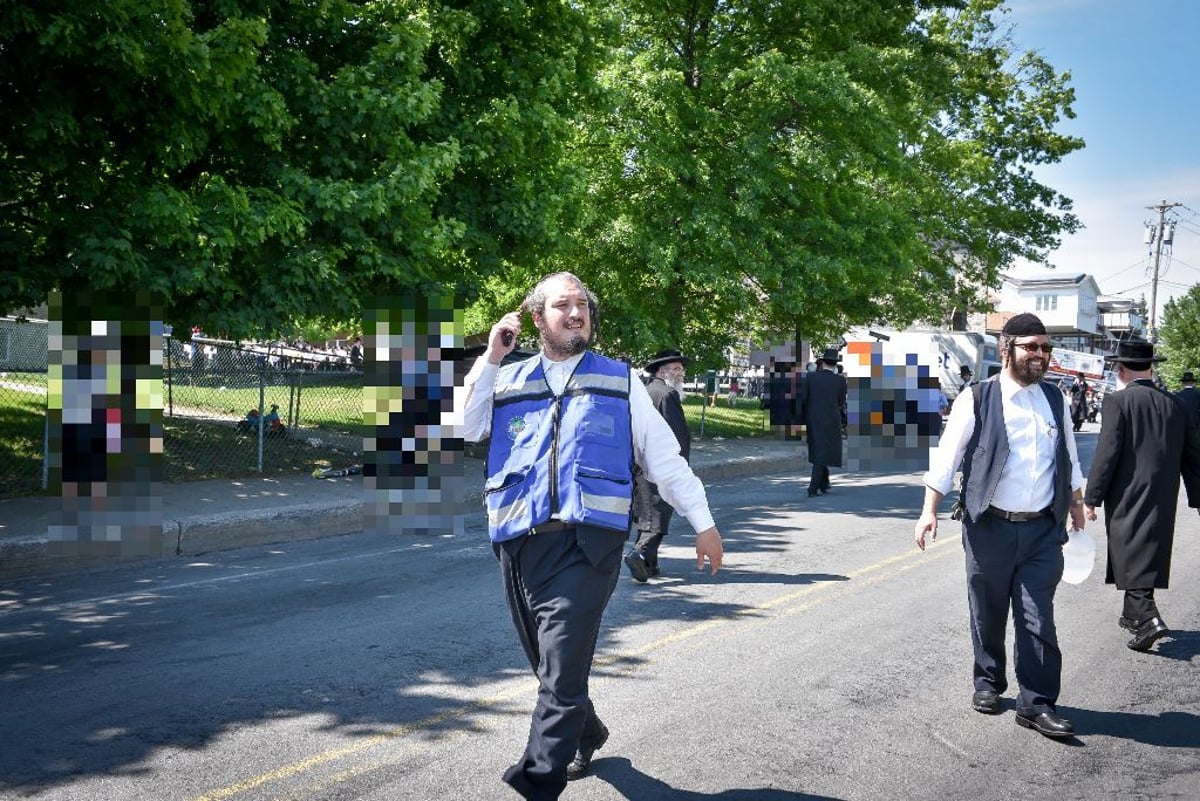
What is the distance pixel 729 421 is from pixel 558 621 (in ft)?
79.9

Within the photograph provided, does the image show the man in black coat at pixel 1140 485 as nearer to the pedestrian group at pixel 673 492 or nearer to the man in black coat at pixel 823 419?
the pedestrian group at pixel 673 492

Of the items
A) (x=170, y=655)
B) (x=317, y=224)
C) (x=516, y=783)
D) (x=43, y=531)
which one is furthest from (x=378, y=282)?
(x=516, y=783)

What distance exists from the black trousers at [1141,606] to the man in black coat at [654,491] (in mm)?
3336

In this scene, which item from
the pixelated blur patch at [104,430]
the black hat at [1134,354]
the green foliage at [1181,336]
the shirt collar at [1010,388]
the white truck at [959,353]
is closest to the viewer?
the shirt collar at [1010,388]

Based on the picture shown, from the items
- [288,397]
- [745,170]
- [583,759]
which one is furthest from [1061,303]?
[583,759]

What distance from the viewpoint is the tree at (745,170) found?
18688mm

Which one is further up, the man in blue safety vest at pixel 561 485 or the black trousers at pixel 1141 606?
the man in blue safety vest at pixel 561 485

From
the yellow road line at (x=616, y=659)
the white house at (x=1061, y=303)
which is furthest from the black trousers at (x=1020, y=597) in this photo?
the white house at (x=1061, y=303)

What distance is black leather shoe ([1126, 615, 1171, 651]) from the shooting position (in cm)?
647

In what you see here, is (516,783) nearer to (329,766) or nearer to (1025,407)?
(329,766)

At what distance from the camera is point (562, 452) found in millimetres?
3725

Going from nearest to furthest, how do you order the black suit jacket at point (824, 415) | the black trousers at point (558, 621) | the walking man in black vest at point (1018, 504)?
the black trousers at point (558, 621) → the walking man in black vest at point (1018, 504) → the black suit jacket at point (824, 415)

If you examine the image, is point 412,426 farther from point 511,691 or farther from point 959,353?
point 959,353

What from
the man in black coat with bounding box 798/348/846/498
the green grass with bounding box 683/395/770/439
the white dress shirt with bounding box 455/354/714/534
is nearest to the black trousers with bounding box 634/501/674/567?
the white dress shirt with bounding box 455/354/714/534
